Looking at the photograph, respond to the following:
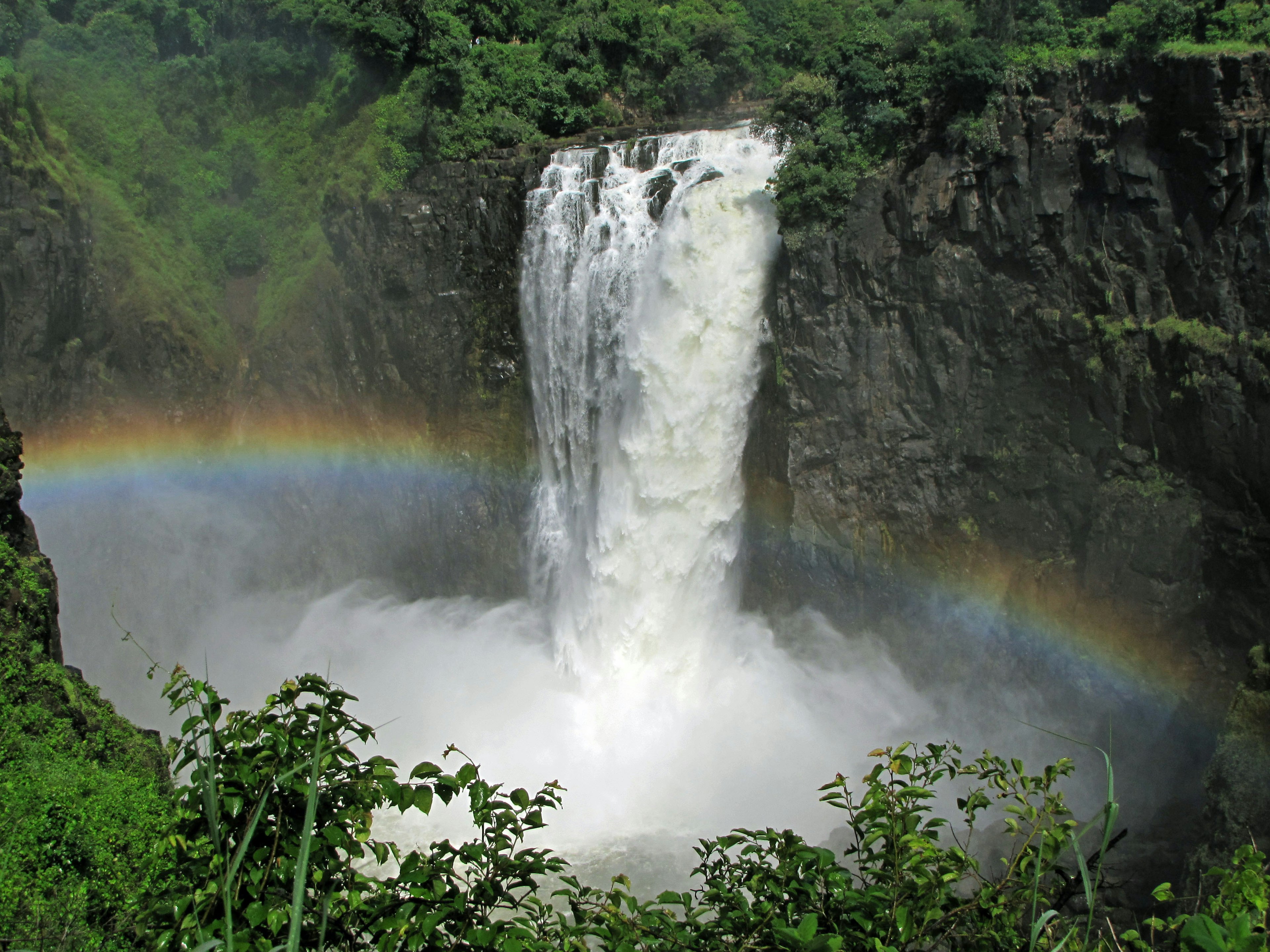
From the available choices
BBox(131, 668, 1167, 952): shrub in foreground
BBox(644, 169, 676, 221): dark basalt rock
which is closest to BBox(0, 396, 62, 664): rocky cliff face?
BBox(131, 668, 1167, 952): shrub in foreground

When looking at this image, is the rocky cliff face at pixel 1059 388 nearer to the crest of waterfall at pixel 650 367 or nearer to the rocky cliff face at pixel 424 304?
the crest of waterfall at pixel 650 367

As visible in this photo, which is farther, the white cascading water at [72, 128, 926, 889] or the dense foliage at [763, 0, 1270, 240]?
the white cascading water at [72, 128, 926, 889]

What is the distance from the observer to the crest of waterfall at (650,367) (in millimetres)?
18516

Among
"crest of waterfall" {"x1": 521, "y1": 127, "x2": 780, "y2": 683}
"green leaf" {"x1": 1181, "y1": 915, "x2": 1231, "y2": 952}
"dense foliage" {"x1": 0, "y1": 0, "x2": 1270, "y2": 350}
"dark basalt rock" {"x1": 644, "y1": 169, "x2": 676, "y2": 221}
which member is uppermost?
"dense foliage" {"x1": 0, "y1": 0, "x2": 1270, "y2": 350}

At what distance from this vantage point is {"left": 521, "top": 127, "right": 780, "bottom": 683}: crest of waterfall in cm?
1852

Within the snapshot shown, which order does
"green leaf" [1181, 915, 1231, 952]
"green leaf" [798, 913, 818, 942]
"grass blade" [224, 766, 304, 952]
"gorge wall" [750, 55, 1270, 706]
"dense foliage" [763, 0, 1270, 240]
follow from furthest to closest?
"dense foliage" [763, 0, 1270, 240]
"gorge wall" [750, 55, 1270, 706]
"green leaf" [798, 913, 818, 942]
"grass blade" [224, 766, 304, 952]
"green leaf" [1181, 915, 1231, 952]

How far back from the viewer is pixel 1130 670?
1560 centimetres

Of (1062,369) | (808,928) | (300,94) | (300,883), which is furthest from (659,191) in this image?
(300,883)

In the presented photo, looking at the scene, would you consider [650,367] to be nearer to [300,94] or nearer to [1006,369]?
[1006,369]

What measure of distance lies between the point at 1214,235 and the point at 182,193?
26.2m

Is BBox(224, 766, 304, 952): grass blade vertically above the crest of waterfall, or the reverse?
the crest of waterfall

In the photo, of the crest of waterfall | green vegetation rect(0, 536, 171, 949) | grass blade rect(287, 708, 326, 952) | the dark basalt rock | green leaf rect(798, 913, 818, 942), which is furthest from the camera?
the dark basalt rock

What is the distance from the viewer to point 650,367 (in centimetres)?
1894

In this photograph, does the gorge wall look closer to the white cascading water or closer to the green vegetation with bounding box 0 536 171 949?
the white cascading water
